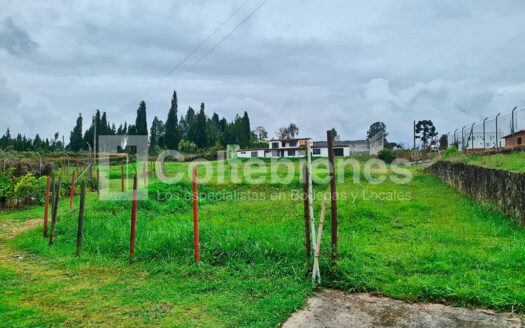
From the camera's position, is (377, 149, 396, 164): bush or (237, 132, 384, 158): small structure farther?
(237, 132, 384, 158): small structure

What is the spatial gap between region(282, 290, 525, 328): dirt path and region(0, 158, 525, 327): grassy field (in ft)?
0.56

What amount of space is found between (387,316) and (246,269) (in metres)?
2.12

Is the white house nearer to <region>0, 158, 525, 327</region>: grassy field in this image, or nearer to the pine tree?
the pine tree

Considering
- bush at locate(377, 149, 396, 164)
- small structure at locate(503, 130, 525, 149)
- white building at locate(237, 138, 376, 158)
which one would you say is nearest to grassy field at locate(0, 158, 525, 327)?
small structure at locate(503, 130, 525, 149)

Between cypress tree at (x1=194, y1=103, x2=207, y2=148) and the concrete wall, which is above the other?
cypress tree at (x1=194, y1=103, x2=207, y2=148)

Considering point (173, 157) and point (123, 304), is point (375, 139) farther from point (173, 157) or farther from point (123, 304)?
point (123, 304)

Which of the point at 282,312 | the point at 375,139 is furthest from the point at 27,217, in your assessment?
the point at 375,139

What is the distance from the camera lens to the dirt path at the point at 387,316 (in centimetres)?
361

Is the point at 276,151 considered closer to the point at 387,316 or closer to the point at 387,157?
the point at 387,157

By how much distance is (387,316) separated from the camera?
3791 mm

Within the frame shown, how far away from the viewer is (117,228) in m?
7.83

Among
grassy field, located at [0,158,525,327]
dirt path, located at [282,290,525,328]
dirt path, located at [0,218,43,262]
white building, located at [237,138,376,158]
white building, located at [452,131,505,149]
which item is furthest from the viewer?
white building, located at [237,138,376,158]

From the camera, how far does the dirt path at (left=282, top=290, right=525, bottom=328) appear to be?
361 cm

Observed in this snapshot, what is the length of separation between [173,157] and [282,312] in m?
39.6
